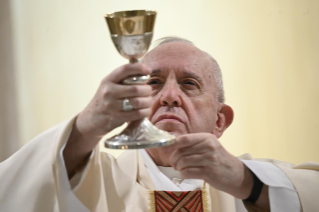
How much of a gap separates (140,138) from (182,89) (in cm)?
96

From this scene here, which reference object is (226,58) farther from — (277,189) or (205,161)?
(205,161)

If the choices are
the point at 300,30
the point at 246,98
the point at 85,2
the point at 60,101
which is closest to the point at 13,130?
the point at 60,101

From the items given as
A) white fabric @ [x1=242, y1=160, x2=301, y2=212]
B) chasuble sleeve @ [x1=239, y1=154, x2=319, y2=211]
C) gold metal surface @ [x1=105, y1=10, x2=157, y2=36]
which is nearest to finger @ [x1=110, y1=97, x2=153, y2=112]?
gold metal surface @ [x1=105, y1=10, x2=157, y2=36]

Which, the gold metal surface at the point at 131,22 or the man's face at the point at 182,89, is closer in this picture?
the gold metal surface at the point at 131,22

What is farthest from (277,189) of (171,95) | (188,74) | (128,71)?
(128,71)

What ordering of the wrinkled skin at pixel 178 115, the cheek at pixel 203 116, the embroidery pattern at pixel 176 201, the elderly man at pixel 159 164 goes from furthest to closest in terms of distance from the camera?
the cheek at pixel 203 116
the embroidery pattern at pixel 176 201
the elderly man at pixel 159 164
the wrinkled skin at pixel 178 115

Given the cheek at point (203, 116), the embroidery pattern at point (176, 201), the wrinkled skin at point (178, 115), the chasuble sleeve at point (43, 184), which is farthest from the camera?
the cheek at point (203, 116)

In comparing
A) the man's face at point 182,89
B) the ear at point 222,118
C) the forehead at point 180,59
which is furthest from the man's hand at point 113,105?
the ear at point 222,118

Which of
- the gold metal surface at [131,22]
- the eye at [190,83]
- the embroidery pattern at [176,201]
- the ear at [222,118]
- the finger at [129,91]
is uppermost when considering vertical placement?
the gold metal surface at [131,22]

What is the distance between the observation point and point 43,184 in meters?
1.73

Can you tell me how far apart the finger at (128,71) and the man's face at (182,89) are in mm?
723

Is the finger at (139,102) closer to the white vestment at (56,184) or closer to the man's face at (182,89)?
the white vestment at (56,184)

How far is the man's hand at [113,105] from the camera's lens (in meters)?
1.32

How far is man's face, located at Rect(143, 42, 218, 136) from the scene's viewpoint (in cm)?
210
